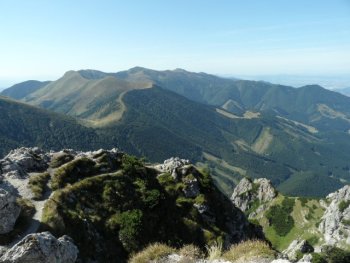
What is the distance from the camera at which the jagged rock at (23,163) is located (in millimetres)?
87300

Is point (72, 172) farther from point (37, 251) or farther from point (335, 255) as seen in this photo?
point (335, 255)

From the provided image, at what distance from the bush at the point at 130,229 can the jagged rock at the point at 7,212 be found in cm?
2038

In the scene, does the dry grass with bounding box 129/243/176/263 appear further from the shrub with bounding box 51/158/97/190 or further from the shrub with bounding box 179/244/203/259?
the shrub with bounding box 51/158/97/190

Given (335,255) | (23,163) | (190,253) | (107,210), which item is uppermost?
(190,253)

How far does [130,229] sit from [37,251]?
113 ft

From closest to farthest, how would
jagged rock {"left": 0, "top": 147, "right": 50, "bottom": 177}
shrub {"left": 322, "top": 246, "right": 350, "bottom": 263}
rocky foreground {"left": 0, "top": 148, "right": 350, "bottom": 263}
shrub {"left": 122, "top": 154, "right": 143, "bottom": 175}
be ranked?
1. rocky foreground {"left": 0, "top": 148, "right": 350, "bottom": 263}
2. jagged rock {"left": 0, "top": 147, "right": 50, "bottom": 177}
3. shrub {"left": 122, "top": 154, "right": 143, "bottom": 175}
4. shrub {"left": 322, "top": 246, "right": 350, "bottom": 263}

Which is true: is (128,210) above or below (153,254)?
below

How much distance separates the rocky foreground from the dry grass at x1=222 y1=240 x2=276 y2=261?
0.48 feet

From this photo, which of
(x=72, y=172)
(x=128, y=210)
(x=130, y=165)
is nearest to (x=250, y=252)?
(x=128, y=210)

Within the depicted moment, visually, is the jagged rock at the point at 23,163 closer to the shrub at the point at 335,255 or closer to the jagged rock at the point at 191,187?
the jagged rock at the point at 191,187

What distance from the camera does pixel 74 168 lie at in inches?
3568

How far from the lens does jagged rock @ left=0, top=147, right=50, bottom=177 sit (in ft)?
286

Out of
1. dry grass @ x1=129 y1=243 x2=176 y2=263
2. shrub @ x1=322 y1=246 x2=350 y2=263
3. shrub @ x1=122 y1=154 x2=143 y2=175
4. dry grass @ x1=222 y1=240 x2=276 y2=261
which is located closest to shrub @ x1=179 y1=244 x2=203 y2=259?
dry grass @ x1=129 y1=243 x2=176 y2=263

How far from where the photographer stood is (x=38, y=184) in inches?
3137
